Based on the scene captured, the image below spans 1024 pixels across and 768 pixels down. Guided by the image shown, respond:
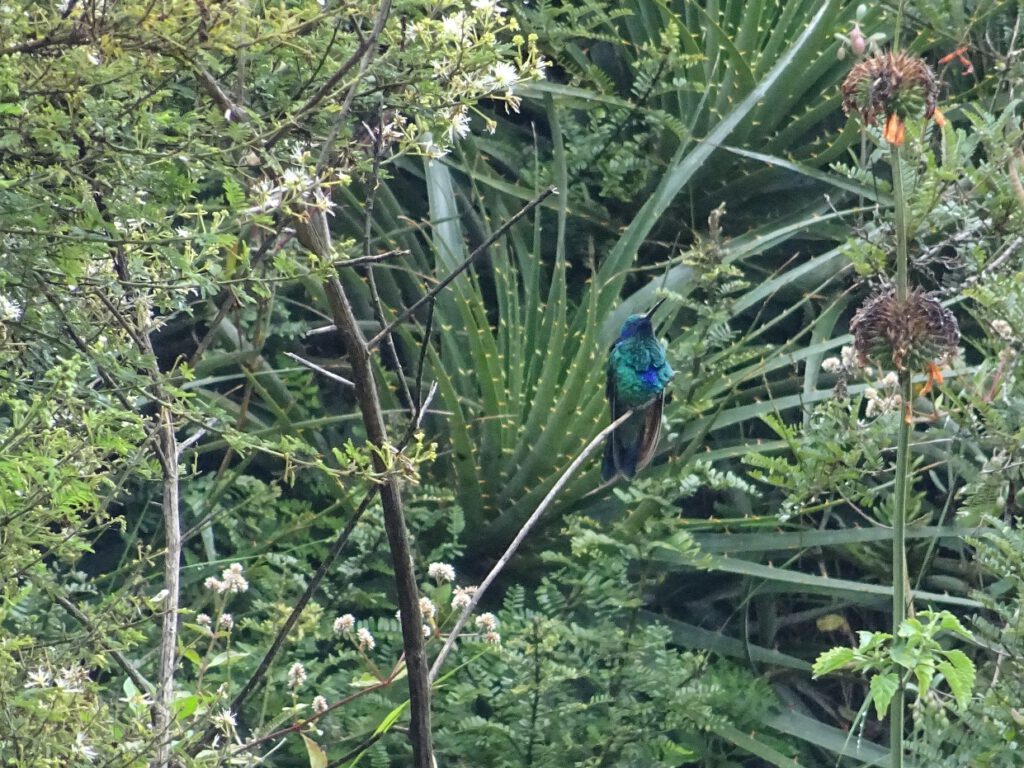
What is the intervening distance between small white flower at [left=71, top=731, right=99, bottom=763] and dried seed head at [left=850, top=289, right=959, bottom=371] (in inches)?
35.7

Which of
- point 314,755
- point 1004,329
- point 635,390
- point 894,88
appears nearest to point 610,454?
point 635,390

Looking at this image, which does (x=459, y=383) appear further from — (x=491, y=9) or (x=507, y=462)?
(x=491, y=9)

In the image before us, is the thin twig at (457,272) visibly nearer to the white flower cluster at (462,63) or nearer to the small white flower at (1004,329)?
the white flower cluster at (462,63)

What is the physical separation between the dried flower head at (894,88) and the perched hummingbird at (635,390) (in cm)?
178

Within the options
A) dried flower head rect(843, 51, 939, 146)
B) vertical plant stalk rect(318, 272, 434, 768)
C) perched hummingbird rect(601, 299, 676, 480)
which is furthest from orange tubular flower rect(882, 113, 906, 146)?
perched hummingbird rect(601, 299, 676, 480)

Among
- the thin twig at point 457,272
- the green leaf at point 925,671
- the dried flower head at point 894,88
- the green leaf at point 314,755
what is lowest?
the green leaf at point 314,755

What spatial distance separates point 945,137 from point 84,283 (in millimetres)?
1602

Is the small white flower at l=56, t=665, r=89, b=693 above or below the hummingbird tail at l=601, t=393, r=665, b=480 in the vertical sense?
above

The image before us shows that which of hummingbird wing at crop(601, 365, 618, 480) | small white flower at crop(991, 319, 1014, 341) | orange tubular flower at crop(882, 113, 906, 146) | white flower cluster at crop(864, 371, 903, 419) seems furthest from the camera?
hummingbird wing at crop(601, 365, 618, 480)

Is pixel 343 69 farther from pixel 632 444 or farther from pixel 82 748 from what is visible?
pixel 632 444

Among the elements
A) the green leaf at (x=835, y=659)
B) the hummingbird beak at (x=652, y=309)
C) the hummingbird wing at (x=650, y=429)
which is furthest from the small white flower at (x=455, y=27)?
the hummingbird beak at (x=652, y=309)

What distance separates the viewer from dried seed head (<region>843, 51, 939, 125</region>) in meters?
1.36

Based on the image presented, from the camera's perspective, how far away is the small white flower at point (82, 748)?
1.36 meters

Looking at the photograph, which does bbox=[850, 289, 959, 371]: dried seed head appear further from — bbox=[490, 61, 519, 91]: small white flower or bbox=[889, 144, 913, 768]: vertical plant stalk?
bbox=[490, 61, 519, 91]: small white flower
